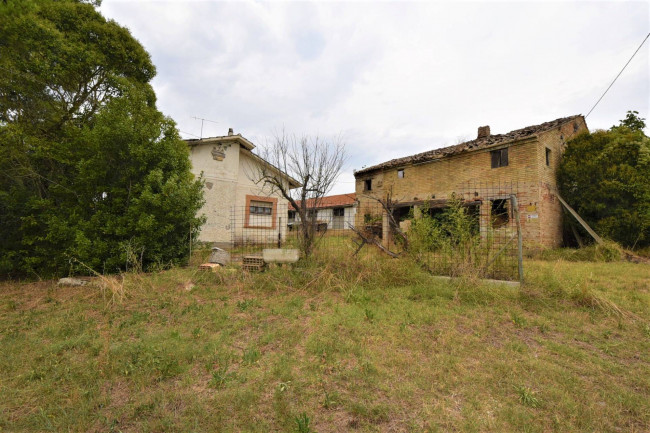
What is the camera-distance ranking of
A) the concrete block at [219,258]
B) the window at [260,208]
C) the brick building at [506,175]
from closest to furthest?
the concrete block at [219,258]
the brick building at [506,175]
the window at [260,208]

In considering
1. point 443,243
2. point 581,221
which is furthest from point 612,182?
point 443,243

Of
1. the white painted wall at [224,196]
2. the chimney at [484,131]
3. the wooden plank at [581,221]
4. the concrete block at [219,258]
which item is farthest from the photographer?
the chimney at [484,131]

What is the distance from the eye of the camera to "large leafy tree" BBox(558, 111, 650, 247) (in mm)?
9141

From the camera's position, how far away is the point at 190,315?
406 centimetres

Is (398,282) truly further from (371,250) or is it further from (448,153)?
(448,153)

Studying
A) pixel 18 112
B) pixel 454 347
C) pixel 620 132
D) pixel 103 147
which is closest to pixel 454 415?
pixel 454 347

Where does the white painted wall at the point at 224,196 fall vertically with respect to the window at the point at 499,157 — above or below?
below

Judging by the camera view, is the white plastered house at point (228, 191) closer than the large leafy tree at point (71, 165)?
No

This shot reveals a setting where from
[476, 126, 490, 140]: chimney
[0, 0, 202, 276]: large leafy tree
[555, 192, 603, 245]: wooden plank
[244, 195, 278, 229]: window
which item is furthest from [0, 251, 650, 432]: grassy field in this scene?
[476, 126, 490, 140]: chimney

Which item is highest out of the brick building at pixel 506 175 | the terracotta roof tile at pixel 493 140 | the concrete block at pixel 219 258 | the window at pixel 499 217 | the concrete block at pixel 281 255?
the terracotta roof tile at pixel 493 140

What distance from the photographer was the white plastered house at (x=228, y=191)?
11.8m

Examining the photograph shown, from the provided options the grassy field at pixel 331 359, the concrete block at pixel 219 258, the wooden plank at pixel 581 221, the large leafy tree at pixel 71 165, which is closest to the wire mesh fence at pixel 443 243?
the grassy field at pixel 331 359

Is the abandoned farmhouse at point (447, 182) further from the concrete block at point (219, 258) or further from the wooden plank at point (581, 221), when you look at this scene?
the concrete block at point (219, 258)

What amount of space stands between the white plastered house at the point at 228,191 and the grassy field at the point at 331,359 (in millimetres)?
6849
